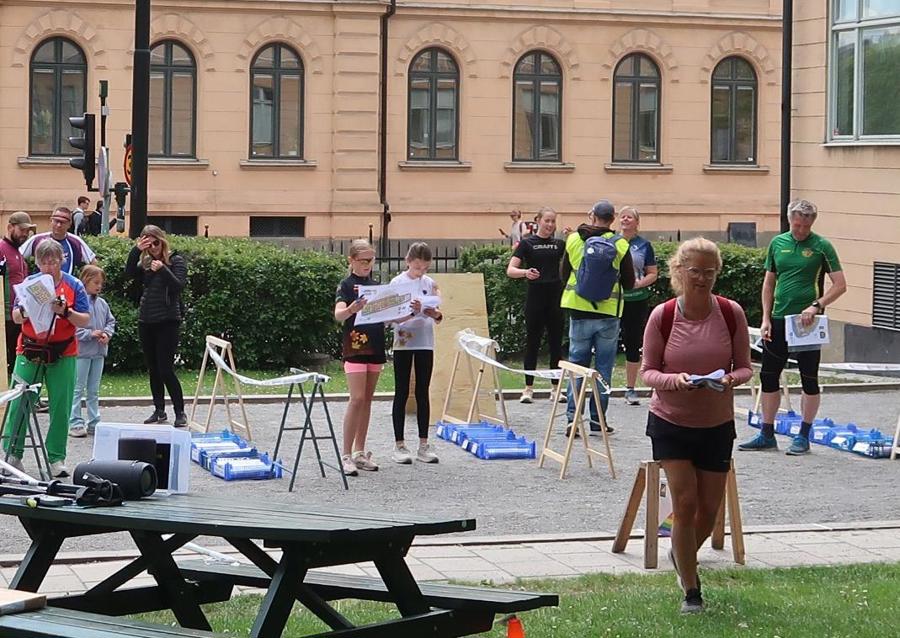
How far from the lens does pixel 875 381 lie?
18375 mm

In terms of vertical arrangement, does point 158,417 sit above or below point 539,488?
above

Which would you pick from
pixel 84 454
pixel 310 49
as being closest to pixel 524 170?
pixel 310 49

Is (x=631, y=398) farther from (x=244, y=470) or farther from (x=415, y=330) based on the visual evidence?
(x=244, y=470)

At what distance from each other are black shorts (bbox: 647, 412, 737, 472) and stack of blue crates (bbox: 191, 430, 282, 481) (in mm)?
4866

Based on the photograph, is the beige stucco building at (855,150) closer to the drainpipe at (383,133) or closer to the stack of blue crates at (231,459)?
the stack of blue crates at (231,459)

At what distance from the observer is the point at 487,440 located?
44.7ft

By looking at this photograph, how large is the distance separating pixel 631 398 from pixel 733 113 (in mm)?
26225

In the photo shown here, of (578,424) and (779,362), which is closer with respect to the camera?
(578,424)

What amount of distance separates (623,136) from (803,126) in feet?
63.4

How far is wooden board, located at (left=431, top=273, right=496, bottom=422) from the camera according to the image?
603 inches

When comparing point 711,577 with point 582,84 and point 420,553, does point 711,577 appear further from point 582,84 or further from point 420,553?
point 582,84

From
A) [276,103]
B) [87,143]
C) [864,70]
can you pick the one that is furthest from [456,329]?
[276,103]

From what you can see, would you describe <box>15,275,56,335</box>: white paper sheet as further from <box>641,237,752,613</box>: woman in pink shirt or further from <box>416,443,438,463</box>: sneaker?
<box>641,237,752,613</box>: woman in pink shirt

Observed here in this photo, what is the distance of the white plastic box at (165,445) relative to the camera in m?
7.23
